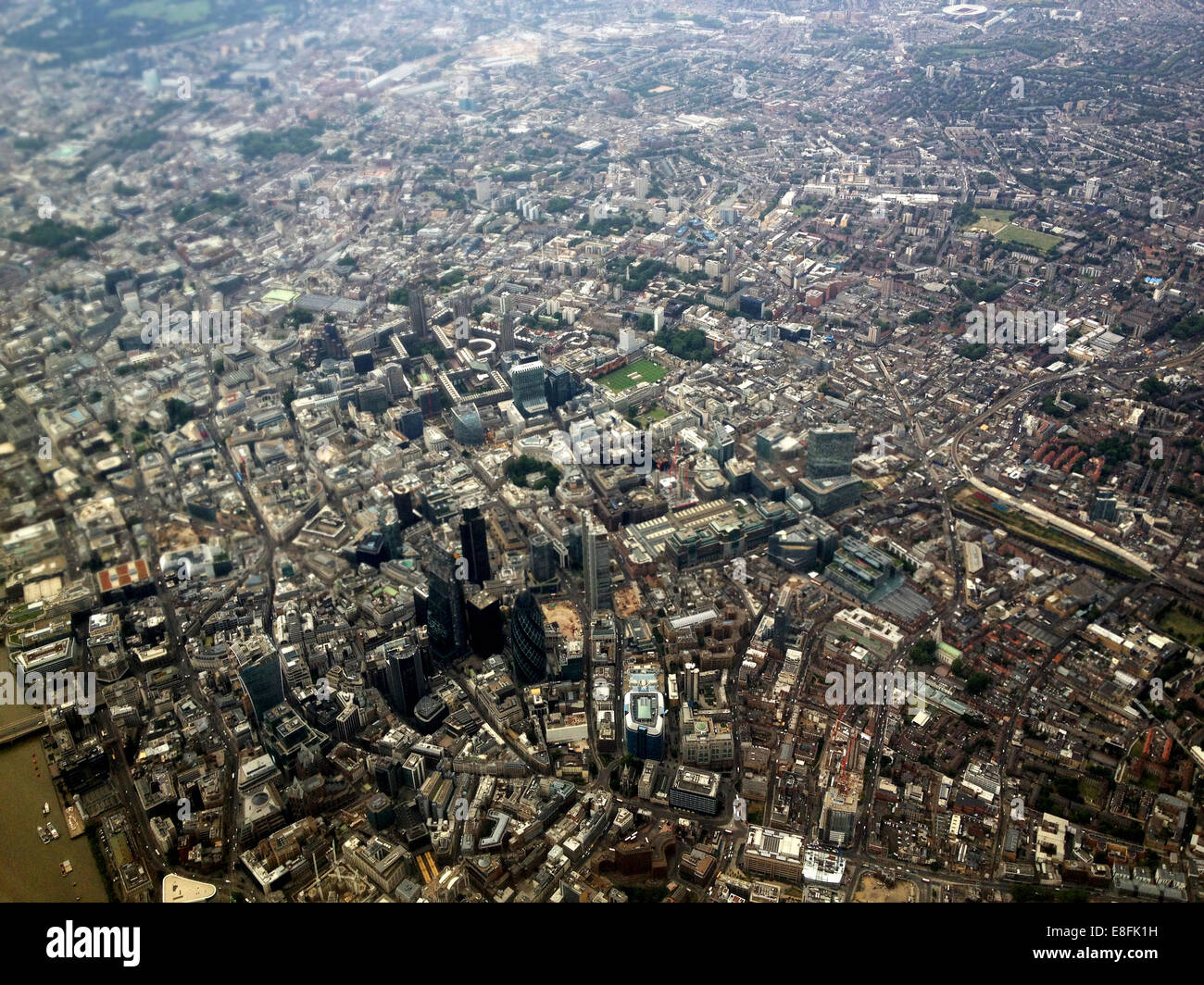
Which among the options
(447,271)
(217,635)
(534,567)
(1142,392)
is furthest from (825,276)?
(217,635)

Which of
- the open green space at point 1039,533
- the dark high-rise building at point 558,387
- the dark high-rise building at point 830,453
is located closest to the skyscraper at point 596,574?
the dark high-rise building at point 830,453

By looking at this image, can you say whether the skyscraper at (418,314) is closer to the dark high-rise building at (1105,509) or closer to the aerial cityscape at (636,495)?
the aerial cityscape at (636,495)

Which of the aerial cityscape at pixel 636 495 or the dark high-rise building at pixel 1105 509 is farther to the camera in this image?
the dark high-rise building at pixel 1105 509

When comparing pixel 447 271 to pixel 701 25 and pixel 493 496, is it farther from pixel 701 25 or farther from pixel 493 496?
pixel 701 25

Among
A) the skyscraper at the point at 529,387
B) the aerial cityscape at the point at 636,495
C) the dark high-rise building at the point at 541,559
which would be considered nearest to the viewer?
the aerial cityscape at the point at 636,495

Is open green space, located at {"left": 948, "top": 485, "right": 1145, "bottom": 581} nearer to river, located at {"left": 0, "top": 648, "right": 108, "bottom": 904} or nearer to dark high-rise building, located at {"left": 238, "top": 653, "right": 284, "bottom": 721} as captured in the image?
dark high-rise building, located at {"left": 238, "top": 653, "right": 284, "bottom": 721}

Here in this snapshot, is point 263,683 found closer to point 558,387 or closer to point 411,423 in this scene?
point 411,423
